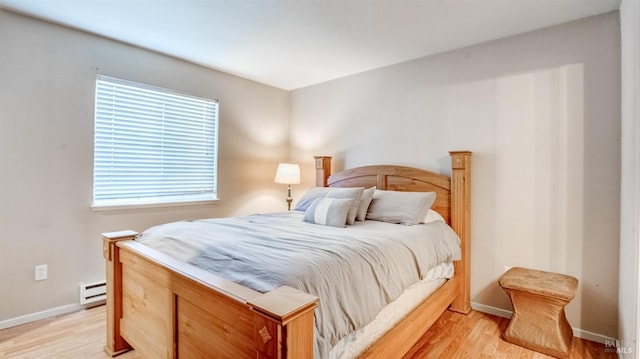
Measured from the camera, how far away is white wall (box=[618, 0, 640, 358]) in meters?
1.45

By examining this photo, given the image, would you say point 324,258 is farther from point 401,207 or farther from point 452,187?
point 452,187

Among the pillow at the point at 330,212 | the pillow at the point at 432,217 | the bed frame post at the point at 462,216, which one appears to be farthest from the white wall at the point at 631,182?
the pillow at the point at 330,212

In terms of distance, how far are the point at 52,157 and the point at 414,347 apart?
10.2ft

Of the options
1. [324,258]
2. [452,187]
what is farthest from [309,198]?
[324,258]

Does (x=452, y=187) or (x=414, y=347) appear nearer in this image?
(x=414, y=347)

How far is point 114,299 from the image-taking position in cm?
199

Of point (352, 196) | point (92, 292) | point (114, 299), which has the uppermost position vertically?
point (352, 196)

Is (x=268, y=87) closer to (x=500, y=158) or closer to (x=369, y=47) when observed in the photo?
(x=369, y=47)

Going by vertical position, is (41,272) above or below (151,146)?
below

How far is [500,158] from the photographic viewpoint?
8.78 ft

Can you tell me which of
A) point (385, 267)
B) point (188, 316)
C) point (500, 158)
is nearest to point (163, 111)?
point (188, 316)

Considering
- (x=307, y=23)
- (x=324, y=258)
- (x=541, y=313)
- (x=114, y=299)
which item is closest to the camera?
(x=324, y=258)

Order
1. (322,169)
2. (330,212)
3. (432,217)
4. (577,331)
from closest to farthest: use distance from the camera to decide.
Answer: (577,331)
(330,212)
(432,217)
(322,169)

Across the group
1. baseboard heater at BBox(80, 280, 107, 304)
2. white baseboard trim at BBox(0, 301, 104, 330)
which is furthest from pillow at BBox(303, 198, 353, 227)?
white baseboard trim at BBox(0, 301, 104, 330)
